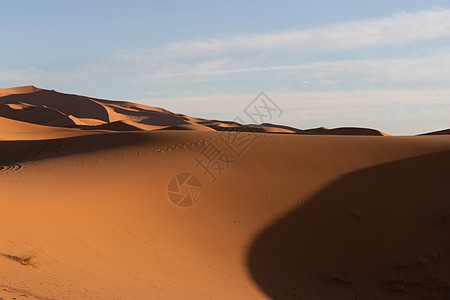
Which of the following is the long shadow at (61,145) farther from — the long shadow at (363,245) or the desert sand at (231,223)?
the long shadow at (363,245)

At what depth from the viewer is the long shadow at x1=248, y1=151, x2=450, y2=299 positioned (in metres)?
7.35

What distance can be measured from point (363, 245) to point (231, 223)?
285cm

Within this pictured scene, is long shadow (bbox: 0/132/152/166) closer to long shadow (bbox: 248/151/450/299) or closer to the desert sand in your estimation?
the desert sand

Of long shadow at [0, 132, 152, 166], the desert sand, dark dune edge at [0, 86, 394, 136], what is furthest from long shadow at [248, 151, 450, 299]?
dark dune edge at [0, 86, 394, 136]

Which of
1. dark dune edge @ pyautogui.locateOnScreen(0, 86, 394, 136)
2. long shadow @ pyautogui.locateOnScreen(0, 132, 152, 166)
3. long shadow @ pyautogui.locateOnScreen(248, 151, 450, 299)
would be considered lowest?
long shadow @ pyautogui.locateOnScreen(248, 151, 450, 299)

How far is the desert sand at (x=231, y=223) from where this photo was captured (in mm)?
6172

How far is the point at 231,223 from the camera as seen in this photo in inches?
370

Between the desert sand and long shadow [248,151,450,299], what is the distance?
3cm

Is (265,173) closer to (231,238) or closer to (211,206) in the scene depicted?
(211,206)

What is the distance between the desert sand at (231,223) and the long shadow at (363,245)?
1.3 inches

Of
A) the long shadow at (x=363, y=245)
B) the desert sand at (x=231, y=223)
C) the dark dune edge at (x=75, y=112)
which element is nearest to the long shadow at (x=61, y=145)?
the desert sand at (x=231, y=223)

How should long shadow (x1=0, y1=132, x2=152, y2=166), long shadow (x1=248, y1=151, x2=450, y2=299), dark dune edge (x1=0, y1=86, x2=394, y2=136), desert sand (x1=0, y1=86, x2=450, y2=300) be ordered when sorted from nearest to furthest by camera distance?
desert sand (x1=0, y1=86, x2=450, y2=300), long shadow (x1=248, y1=151, x2=450, y2=299), long shadow (x1=0, y1=132, x2=152, y2=166), dark dune edge (x1=0, y1=86, x2=394, y2=136)

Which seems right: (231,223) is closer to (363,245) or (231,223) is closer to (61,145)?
(363,245)

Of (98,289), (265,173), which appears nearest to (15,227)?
(98,289)
